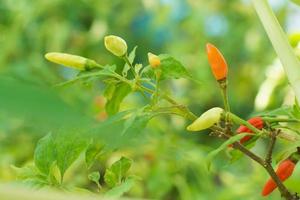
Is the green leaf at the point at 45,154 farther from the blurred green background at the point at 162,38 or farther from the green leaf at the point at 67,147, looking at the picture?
the blurred green background at the point at 162,38

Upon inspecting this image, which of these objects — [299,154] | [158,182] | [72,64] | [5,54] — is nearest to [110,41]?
[72,64]

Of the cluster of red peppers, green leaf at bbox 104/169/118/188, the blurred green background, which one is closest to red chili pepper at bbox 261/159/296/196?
the cluster of red peppers

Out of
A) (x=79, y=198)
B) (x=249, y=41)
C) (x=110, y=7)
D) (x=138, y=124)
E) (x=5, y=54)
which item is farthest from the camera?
(x=110, y=7)

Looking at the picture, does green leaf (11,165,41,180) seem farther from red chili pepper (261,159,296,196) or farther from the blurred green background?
the blurred green background

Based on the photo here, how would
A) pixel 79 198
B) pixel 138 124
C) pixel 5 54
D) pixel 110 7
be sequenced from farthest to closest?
pixel 110 7, pixel 5 54, pixel 138 124, pixel 79 198

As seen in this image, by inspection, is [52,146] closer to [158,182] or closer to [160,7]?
[158,182]

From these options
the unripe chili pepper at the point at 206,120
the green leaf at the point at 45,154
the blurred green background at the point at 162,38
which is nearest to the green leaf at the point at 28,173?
the green leaf at the point at 45,154

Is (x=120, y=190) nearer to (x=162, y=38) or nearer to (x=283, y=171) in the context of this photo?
(x=283, y=171)
